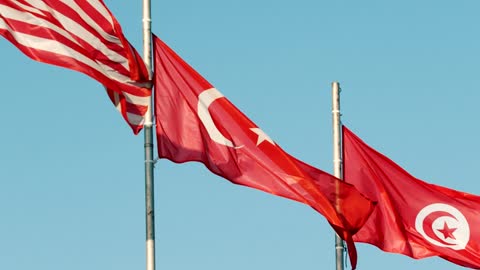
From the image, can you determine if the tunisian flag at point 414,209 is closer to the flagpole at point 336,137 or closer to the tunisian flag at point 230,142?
the flagpole at point 336,137

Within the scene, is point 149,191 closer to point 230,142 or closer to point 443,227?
point 230,142

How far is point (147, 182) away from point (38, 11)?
3.52 metres

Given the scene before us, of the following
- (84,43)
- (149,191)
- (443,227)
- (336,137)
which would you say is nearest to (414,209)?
(443,227)

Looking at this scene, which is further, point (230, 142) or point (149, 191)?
point (230, 142)

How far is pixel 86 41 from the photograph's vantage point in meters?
26.1

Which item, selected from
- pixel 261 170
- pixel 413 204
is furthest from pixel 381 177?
pixel 261 170

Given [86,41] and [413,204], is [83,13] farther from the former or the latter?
[413,204]

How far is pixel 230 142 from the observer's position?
27359 mm

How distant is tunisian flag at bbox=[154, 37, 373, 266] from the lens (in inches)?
1064

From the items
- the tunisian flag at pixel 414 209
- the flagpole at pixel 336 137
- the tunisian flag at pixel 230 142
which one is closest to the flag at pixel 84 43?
the tunisian flag at pixel 230 142

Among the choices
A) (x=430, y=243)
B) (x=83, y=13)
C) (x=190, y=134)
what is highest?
(x=83, y=13)

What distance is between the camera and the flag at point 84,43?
25719 mm

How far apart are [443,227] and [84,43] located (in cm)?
938

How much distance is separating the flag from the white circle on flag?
770 centimetres
